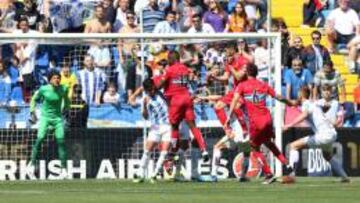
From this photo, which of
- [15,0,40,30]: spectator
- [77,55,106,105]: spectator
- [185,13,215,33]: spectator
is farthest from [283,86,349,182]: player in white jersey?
[15,0,40,30]: spectator

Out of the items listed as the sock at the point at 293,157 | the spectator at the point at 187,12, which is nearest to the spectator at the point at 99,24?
the spectator at the point at 187,12

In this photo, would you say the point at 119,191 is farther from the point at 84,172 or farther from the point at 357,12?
the point at 357,12

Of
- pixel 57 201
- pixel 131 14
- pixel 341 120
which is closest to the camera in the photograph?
pixel 57 201

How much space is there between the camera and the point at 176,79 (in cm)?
2206

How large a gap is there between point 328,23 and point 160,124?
661 cm

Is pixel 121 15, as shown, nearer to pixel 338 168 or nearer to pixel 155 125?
pixel 155 125

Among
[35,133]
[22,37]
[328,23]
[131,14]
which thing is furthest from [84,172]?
[328,23]

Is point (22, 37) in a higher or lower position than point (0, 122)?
higher

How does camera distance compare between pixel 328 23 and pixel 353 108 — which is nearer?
pixel 353 108

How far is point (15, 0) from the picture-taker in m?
27.7

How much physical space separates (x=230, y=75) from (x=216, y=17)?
12.1ft

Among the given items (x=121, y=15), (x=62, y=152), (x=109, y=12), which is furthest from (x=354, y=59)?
(x=62, y=152)

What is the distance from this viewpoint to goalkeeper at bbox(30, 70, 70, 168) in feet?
75.9

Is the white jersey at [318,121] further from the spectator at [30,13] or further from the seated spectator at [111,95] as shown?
the spectator at [30,13]
